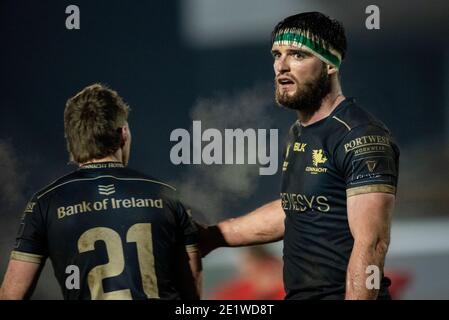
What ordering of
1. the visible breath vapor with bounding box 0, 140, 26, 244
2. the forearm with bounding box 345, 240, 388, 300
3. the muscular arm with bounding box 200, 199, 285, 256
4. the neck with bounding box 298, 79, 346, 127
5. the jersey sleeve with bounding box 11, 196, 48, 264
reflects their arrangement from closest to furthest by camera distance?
the forearm with bounding box 345, 240, 388, 300 < the jersey sleeve with bounding box 11, 196, 48, 264 < the neck with bounding box 298, 79, 346, 127 < the muscular arm with bounding box 200, 199, 285, 256 < the visible breath vapor with bounding box 0, 140, 26, 244

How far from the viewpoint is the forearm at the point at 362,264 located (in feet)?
10.4

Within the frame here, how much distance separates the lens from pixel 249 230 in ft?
12.9

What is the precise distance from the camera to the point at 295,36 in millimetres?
3559

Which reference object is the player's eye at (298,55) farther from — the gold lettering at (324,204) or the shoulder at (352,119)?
the gold lettering at (324,204)

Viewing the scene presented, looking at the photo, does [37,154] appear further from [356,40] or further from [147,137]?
[356,40]

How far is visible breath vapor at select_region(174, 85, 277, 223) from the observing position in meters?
4.36

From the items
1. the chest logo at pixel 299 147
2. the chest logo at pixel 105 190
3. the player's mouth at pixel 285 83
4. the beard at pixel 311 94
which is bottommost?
the chest logo at pixel 105 190

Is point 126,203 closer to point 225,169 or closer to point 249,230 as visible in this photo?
point 249,230

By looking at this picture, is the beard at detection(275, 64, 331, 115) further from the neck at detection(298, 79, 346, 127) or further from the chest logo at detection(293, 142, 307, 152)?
the chest logo at detection(293, 142, 307, 152)

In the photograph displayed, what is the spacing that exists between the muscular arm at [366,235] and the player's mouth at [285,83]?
0.61 metres

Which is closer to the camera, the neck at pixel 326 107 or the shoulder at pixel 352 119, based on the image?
the shoulder at pixel 352 119

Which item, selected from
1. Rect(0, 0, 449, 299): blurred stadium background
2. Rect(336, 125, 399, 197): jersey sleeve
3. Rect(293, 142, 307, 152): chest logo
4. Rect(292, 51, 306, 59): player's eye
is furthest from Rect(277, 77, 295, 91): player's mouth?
Rect(0, 0, 449, 299): blurred stadium background

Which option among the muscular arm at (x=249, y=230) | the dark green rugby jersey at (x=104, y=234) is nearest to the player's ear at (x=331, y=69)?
the muscular arm at (x=249, y=230)

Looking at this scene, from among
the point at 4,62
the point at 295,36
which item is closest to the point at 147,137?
the point at 4,62
